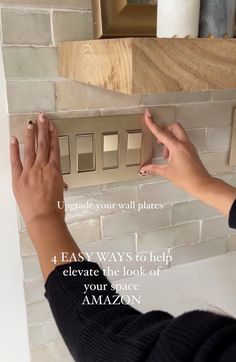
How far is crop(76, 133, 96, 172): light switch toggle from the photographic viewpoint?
0.77 metres

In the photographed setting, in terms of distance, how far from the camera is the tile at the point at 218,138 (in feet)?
3.02

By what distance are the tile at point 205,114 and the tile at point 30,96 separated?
0.30 meters

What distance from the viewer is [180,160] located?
780mm

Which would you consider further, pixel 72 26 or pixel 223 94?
pixel 223 94

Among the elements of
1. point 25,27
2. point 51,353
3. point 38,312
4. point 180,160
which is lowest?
point 51,353

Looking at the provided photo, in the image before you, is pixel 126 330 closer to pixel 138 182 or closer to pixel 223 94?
pixel 138 182

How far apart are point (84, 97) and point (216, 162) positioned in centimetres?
39

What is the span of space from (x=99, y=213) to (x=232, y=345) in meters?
0.53

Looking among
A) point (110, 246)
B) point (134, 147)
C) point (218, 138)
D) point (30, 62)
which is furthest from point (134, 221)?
point (30, 62)

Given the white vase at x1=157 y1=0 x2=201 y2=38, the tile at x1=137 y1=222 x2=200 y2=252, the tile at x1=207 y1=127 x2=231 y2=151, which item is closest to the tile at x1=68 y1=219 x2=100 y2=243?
the tile at x1=137 y1=222 x2=200 y2=252

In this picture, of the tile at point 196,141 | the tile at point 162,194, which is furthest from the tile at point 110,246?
the tile at point 196,141

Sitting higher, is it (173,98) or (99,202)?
(173,98)

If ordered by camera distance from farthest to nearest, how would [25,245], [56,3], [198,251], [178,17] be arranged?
1. [198,251]
2. [25,245]
3. [56,3]
4. [178,17]

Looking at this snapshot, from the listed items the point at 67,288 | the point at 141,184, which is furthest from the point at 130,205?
the point at 67,288
